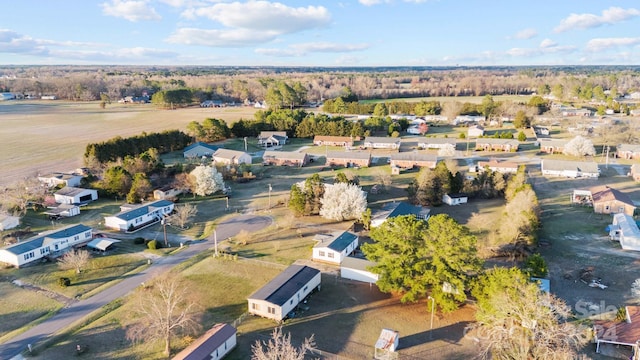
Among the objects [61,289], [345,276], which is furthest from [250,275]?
[61,289]

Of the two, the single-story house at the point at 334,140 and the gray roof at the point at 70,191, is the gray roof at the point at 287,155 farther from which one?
the gray roof at the point at 70,191

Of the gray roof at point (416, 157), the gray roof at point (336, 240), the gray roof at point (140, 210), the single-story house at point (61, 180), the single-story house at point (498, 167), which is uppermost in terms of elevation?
the gray roof at point (416, 157)

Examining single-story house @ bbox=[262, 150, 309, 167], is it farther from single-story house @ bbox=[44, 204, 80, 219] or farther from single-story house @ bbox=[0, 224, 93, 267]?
single-story house @ bbox=[0, 224, 93, 267]

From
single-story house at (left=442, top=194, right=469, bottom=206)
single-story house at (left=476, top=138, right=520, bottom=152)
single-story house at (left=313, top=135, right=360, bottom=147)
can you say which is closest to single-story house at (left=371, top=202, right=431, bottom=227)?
single-story house at (left=442, top=194, right=469, bottom=206)

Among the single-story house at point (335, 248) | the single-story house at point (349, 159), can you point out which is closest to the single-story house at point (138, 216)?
the single-story house at point (335, 248)

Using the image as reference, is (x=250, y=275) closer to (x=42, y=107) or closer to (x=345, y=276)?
(x=345, y=276)
